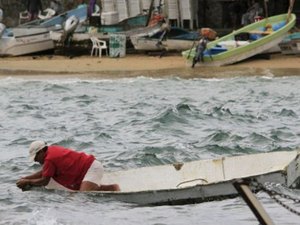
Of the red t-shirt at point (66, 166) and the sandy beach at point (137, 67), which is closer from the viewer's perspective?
the red t-shirt at point (66, 166)

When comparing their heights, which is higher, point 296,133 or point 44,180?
point 44,180

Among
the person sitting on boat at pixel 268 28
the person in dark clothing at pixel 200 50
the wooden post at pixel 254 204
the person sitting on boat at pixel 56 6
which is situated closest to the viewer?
the wooden post at pixel 254 204

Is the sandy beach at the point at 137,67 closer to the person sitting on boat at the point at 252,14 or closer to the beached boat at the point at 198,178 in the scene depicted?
the person sitting on boat at the point at 252,14

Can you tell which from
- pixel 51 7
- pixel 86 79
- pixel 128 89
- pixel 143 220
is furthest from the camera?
pixel 51 7

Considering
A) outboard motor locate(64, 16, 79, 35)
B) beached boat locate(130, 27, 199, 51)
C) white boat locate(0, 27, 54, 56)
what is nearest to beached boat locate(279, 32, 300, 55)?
beached boat locate(130, 27, 199, 51)

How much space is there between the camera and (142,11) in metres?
34.6

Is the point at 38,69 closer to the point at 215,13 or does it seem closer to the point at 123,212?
the point at 215,13

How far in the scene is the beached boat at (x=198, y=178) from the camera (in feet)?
34.8

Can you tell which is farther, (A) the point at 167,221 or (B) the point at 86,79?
(B) the point at 86,79

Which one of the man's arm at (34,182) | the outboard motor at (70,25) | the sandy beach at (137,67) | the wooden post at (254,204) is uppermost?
the wooden post at (254,204)

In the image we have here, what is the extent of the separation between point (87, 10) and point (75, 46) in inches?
104

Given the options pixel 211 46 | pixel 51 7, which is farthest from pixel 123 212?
pixel 51 7

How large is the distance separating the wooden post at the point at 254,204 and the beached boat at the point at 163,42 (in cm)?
2347

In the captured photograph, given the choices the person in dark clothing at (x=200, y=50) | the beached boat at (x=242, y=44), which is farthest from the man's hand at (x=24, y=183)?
the beached boat at (x=242, y=44)
